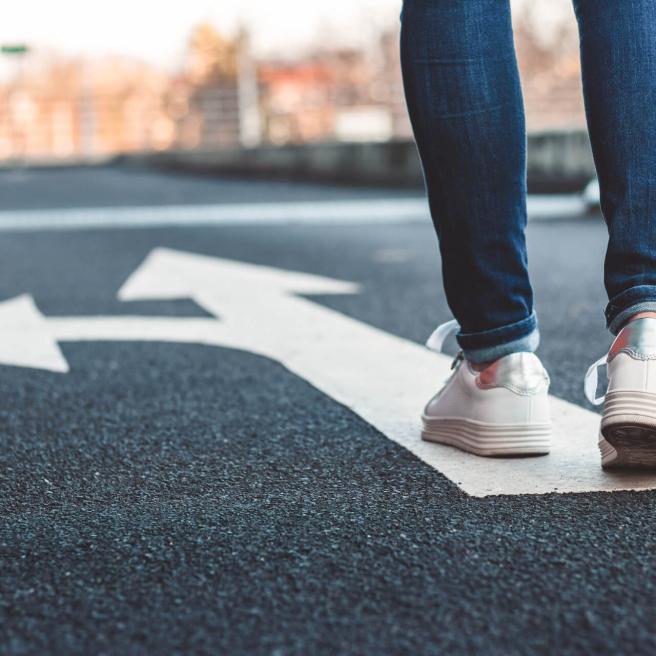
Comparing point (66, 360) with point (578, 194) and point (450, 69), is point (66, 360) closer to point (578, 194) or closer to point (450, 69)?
point (450, 69)

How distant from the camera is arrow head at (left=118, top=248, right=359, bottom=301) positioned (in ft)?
13.8

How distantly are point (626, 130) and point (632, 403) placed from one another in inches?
15.9

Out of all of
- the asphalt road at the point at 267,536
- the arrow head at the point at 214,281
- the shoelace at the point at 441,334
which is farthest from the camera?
the arrow head at the point at 214,281

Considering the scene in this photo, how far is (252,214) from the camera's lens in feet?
29.1

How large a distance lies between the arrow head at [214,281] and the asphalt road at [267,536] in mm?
1441

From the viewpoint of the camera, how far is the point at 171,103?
44156 millimetres

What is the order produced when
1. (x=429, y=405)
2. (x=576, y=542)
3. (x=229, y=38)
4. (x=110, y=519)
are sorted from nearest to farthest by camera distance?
(x=576, y=542) < (x=110, y=519) < (x=429, y=405) < (x=229, y=38)

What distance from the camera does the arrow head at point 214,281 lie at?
4.21 metres

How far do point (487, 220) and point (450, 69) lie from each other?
24cm

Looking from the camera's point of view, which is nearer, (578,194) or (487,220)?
(487,220)

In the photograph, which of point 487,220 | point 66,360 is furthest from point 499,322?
point 66,360

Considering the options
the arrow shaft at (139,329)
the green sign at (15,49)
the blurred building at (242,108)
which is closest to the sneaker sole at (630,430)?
the arrow shaft at (139,329)

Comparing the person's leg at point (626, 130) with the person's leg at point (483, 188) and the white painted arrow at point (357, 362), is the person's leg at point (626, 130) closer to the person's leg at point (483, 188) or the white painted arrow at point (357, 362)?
the person's leg at point (483, 188)

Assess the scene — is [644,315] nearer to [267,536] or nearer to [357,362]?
[267,536]
